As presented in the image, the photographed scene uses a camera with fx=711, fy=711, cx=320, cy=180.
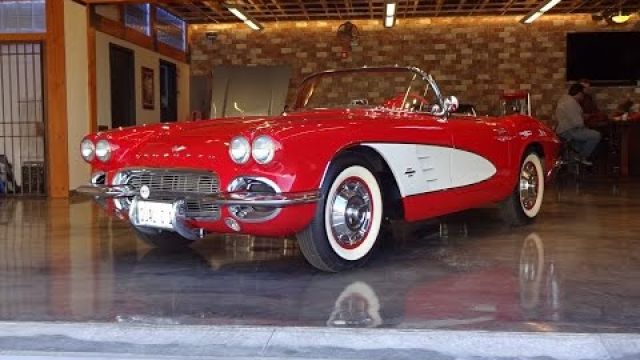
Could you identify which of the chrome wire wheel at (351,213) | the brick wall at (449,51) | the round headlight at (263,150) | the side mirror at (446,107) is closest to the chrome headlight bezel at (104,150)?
the round headlight at (263,150)

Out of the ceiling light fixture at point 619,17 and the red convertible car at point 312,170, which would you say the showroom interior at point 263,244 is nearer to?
the red convertible car at point 312,170

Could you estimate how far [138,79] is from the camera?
41.0 feet

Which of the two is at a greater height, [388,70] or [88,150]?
[388,70]

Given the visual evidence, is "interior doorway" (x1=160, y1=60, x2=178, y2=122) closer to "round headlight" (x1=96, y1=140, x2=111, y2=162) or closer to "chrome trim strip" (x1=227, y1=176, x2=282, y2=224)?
"round headlight" (x1=96, y1=140, x2=111, y2=162)

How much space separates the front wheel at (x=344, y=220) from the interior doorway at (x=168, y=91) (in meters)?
10.2

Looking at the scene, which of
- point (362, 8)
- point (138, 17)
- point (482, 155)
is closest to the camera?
point (482, 155)

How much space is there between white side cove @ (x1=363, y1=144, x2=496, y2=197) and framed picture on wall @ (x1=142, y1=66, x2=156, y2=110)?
8.68 metres

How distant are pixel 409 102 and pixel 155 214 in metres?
2.06

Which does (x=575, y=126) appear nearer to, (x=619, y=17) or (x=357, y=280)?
(x=619, y=17)

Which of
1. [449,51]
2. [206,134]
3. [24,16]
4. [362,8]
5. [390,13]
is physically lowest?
[206,134]

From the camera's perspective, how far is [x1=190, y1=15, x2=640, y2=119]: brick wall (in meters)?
15.1

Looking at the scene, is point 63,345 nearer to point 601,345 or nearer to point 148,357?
→ point 148,357

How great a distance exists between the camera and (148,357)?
2.75 meters

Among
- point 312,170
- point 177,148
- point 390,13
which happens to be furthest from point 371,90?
point 390,13
